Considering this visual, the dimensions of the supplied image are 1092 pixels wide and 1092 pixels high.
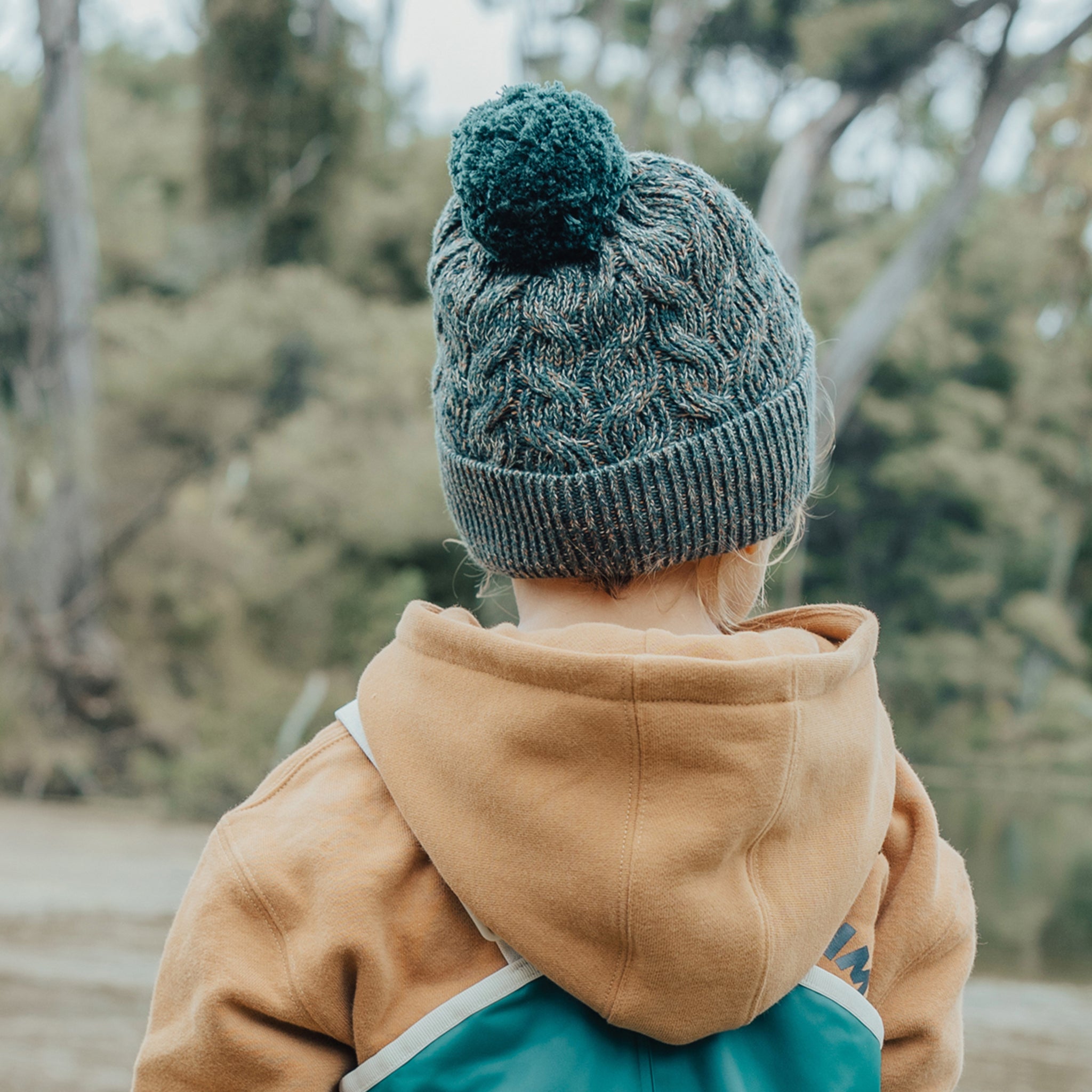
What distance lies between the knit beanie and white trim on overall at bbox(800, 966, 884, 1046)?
0.37 m

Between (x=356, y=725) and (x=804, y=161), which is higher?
(x=804, y=161)

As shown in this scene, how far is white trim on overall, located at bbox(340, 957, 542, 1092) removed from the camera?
0.93 metres

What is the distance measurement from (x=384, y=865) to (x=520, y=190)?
547 mm

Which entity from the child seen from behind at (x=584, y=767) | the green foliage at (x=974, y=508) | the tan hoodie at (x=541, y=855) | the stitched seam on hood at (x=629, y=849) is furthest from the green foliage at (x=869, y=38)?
the green foliage at (x=974, y=508)

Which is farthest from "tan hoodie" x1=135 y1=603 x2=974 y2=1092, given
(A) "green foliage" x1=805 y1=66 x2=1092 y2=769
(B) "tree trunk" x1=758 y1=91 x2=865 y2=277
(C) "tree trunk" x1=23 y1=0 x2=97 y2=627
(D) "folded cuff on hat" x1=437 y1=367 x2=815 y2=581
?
→ (A) "green foliage" x1=805 y1=66 x2=1092 y2=769

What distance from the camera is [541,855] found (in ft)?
2.99

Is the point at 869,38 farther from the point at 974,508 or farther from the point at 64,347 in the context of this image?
the point at 974,508

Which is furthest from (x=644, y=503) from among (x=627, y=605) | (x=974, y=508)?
(x=974, y=508)

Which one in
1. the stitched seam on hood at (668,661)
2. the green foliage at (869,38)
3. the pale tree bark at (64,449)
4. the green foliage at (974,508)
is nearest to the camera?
the stitched seam on hood at (668,661)

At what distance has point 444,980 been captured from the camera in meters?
0.95

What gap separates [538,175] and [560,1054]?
0.69 m

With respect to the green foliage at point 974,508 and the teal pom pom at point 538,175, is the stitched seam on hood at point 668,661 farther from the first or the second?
the green foliage at point 974,508

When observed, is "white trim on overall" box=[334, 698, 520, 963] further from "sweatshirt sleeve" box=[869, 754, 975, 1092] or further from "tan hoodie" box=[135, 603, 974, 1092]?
"sweatshirt sleeve" box=[869, 754, 975, 1092]

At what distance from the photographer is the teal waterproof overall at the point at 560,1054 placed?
92cm
